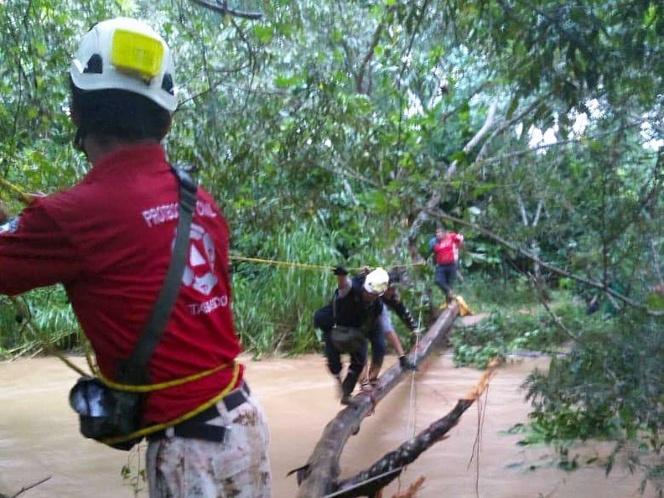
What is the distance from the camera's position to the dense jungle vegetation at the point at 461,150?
425cm

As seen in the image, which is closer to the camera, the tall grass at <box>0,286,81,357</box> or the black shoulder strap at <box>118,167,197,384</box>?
the black shoulder strap at <box>118,167,197,384</box>

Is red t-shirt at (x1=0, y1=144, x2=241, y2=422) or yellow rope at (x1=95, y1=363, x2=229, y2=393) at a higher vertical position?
red t-shirt at (x1=0, y1=144, x2=241, y2=422)

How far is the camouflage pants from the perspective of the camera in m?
1.82

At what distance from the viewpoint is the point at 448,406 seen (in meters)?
8.95

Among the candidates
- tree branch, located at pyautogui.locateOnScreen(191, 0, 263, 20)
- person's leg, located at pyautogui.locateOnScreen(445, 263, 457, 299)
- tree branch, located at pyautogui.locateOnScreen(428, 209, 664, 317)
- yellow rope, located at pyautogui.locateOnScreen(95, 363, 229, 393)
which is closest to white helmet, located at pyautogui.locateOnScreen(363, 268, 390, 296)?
tree branch, located at pyautogui.locateOnScreen(428, 209, 664, 317)

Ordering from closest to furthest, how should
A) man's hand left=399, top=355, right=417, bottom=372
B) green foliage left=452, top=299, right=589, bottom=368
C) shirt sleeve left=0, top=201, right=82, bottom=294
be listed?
1. shirt sleeve left=0, top=201, right=82, bottom=294
2. man's hand left=399, top=355, right=417, bottom=372
3. green foliage left=452, top=299, right=589, bottom=368

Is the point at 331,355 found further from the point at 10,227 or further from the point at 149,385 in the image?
the point at 10,227

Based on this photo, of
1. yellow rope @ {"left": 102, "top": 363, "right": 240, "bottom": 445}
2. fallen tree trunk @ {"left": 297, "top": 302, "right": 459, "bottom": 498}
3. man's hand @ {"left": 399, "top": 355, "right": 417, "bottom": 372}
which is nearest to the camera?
yellow rope @ {"left": 102, "top": 363, "right": 240, "bottom": 445}

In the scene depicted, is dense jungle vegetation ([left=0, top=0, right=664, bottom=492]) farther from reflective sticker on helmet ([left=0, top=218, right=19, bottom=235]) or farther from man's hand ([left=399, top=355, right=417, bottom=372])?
reflective sticker on helmet ([left=0, top=218, right=19, bottom=235])

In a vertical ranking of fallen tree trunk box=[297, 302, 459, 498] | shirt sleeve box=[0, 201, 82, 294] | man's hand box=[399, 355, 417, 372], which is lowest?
fallen tree trunk box=[297, 302, 459, 498]

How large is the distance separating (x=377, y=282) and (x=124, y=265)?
5489mm

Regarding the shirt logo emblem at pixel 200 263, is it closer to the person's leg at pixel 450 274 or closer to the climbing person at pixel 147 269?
the climbing person at pixel 147 269

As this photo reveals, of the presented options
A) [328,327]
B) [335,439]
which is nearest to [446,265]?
[328,327]

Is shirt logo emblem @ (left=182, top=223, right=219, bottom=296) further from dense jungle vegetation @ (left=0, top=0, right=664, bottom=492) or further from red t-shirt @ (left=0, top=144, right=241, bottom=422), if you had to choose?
dense jungle vegetation @ (left=0, top=0, right=664, bottom=492)
